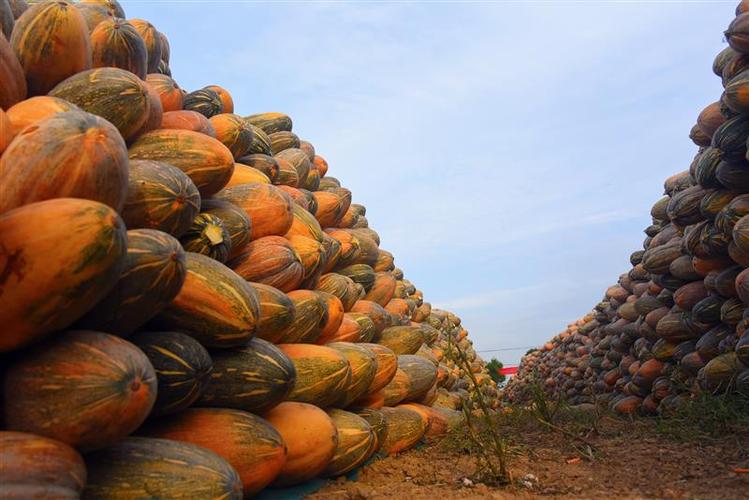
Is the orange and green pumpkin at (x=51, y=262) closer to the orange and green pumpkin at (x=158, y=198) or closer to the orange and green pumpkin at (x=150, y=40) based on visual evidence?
the orange and green pumpkin at (x=158, y=198)

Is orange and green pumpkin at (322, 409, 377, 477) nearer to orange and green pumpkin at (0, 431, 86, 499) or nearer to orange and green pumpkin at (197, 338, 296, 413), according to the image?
orange and green pumpkin at (197, 338, 296, 413)

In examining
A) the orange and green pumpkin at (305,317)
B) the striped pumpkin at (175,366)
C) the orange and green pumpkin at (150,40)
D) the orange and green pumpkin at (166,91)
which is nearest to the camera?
the striped pumpkin at (175,366)

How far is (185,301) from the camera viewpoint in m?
2.63

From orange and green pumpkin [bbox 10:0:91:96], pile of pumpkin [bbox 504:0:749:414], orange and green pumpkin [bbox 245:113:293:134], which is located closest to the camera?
orange and green pumpkin [bbox 10:0:91:96]

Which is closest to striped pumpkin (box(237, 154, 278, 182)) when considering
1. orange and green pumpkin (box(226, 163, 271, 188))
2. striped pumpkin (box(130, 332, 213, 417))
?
orange and green pumpkin (box(226, 163, 271, 188))

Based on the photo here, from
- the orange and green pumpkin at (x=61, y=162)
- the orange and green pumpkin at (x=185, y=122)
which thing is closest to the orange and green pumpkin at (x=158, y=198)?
the orange and green pumpkin at (x=61, y=162)

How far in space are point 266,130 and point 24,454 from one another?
4446 millimetres

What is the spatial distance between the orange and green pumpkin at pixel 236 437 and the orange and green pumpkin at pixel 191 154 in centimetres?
116

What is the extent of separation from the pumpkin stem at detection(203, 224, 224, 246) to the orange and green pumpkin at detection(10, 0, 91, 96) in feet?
3.05

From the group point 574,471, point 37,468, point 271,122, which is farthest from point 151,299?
point 271,122

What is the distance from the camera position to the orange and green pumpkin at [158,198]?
8.68 feet

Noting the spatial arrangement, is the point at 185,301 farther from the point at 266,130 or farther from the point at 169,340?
the point at 266,130

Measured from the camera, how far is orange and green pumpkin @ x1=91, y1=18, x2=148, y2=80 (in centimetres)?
341

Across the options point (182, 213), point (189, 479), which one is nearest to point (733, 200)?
point (182, 213)
